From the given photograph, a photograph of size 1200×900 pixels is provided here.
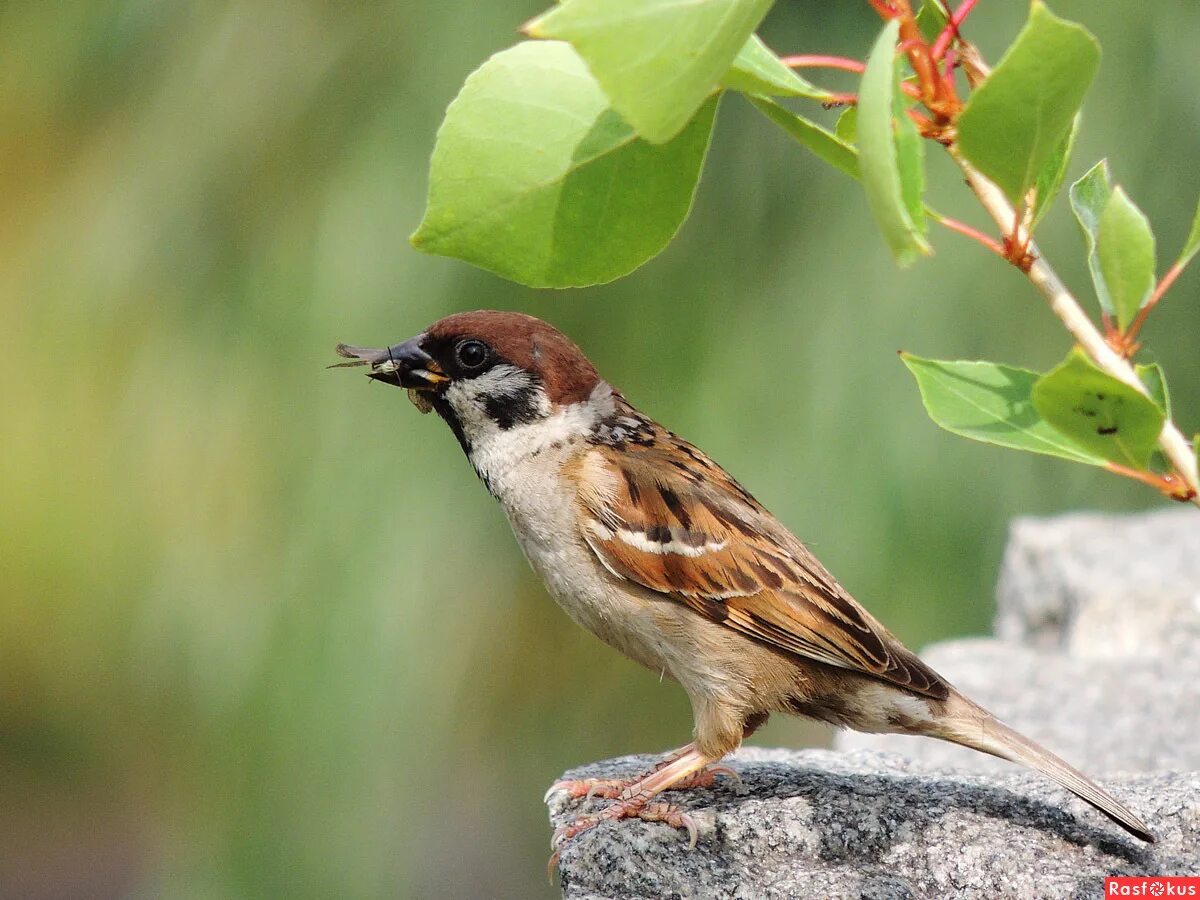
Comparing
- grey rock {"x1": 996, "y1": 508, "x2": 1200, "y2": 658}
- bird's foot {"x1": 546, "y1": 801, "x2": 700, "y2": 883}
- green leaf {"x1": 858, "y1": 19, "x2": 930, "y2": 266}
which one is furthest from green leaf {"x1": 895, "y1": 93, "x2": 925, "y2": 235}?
grey rock {"x1": 996, "y1": 508, "x2": 1200, "y2": 658}

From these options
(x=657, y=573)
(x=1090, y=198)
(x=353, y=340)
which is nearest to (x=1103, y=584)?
(x=657, y=573)

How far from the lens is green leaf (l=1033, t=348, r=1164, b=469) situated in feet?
2.91

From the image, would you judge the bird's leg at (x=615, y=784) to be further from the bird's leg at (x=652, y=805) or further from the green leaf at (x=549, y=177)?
the green leaf at (x=549, y=177)

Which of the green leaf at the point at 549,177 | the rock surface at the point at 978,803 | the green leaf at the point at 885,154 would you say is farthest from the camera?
the rock surface at the point at 978,803

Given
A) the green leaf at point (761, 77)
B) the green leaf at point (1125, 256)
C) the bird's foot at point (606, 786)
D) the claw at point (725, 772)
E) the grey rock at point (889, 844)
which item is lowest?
the claw at point (725, 772)

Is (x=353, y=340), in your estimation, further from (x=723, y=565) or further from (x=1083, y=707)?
(x=1083, y=707)

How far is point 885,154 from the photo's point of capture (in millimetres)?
814

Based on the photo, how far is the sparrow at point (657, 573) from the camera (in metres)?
2.09

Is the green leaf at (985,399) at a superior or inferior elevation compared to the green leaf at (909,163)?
inferior

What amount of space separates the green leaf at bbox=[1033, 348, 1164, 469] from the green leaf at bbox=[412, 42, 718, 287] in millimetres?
366

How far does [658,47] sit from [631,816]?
1279mm

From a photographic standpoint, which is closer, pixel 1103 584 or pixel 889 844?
pixel 889 844

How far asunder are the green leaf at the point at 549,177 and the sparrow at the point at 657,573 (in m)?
0.93

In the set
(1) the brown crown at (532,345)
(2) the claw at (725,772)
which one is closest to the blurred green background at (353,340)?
(1) the brown crown at (532,345)
